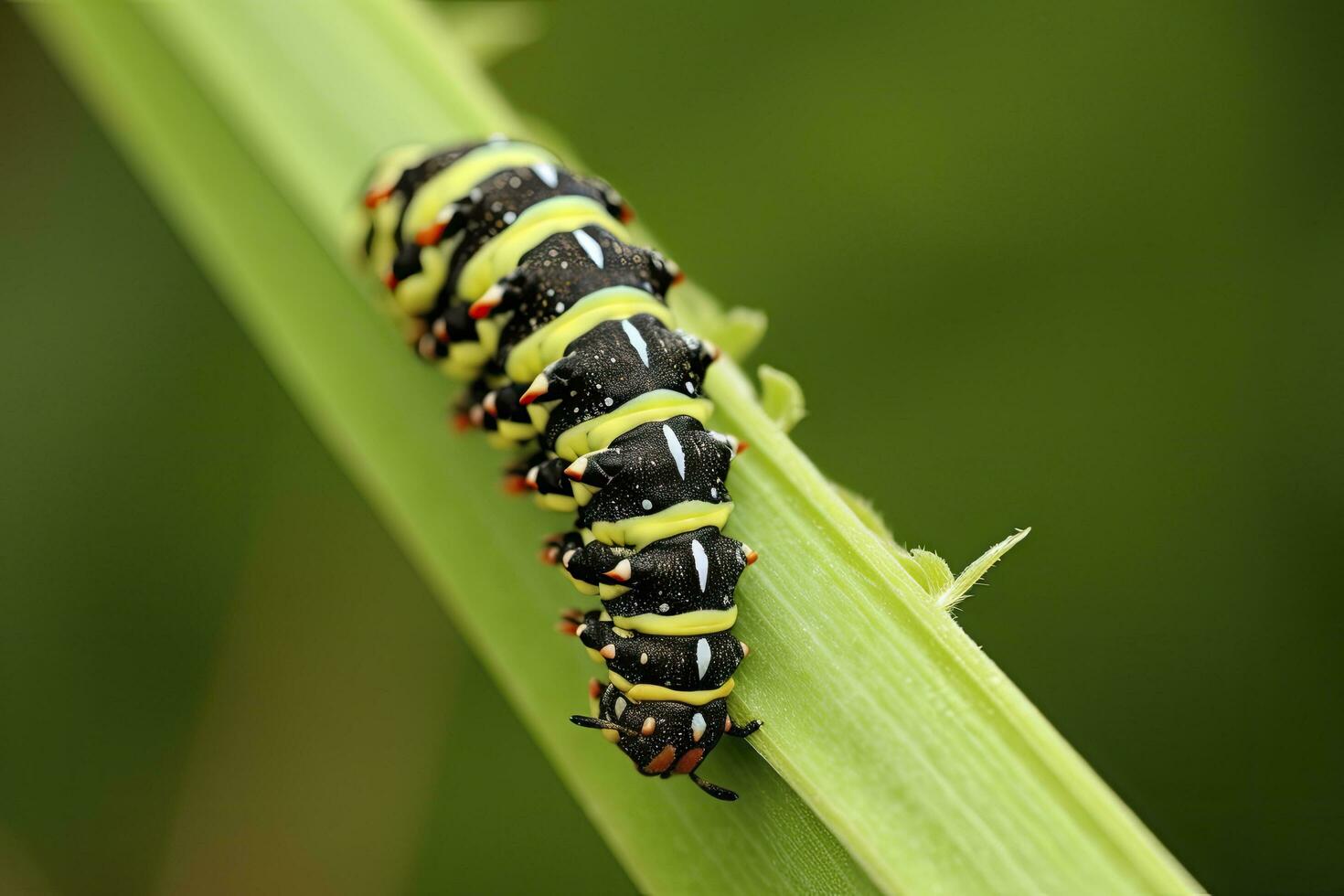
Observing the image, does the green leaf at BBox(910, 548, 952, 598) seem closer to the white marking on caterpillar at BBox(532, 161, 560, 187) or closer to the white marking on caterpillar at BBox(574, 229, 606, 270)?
the white marking on caterpillar at BBox(574, 229, 606, 270)

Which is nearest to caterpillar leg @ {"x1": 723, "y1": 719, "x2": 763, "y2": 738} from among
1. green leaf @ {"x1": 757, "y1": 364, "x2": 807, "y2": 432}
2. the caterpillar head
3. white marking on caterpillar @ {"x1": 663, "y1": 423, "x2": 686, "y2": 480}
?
the caterpillar head

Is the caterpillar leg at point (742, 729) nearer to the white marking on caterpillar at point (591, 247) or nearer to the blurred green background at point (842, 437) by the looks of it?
the white marking on caterpillar at point (591, 247)

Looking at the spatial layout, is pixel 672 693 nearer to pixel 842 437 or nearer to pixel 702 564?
pixel 702 564

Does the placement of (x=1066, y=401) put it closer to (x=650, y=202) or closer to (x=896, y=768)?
(x=650, y=202)

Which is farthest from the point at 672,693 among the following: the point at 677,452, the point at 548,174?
the point at 548,174

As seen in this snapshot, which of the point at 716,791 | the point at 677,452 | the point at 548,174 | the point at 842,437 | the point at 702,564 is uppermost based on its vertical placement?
the point at 548,174

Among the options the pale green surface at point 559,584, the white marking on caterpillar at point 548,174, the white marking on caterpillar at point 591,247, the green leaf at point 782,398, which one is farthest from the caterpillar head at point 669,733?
the white marking on caterpillar at point 548,174
